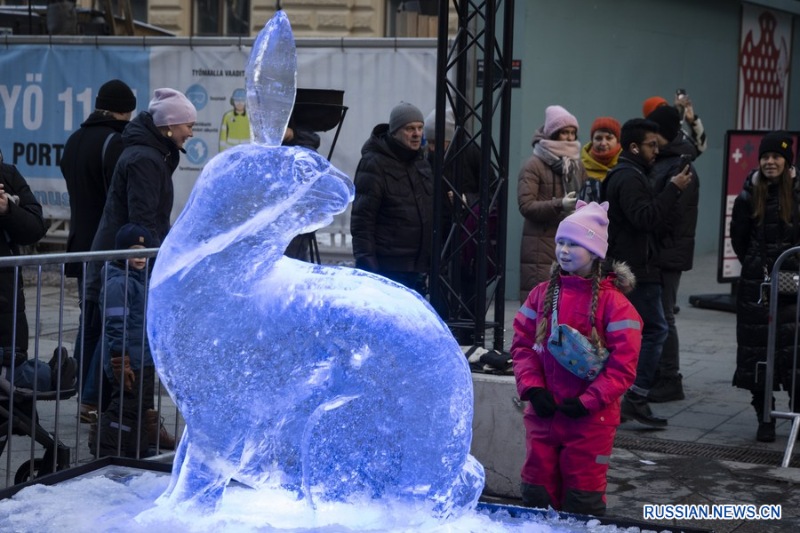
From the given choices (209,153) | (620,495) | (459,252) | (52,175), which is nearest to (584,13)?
(209,153)

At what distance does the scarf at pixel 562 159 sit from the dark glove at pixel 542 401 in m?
3.81

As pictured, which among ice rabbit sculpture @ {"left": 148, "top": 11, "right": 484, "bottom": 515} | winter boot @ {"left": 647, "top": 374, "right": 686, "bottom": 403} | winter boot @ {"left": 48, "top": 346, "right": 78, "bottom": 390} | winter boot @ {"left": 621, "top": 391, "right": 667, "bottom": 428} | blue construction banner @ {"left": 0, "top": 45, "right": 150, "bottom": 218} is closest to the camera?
ice rabbit sculpture @ {"left": 148, "top": 11, "right": 484, "bottom": 515}

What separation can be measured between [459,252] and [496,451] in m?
1.57

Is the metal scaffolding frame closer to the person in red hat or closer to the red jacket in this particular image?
the person in red hat

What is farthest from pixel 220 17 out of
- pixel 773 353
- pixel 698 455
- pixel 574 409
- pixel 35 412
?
pixel 574 409

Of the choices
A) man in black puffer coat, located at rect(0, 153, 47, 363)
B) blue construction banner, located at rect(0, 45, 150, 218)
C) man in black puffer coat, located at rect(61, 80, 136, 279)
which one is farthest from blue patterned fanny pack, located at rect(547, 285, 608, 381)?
blue construction banner, located at rect(0, 45, 150, 218)

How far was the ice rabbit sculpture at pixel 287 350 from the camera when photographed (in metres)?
4.10

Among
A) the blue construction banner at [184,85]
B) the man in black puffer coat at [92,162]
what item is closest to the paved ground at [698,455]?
the man in black puffer coat at [92,162]

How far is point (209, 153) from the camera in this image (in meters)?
13.2

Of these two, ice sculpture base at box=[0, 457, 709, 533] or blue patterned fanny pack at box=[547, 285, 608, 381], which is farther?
blue patterned fanny pack at box=[547, 285, 608, 381]

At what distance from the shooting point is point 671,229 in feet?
26.2

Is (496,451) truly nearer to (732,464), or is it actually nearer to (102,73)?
(732,464)

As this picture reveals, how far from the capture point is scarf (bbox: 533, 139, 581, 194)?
28.1ft

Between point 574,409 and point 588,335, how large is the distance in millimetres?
309
